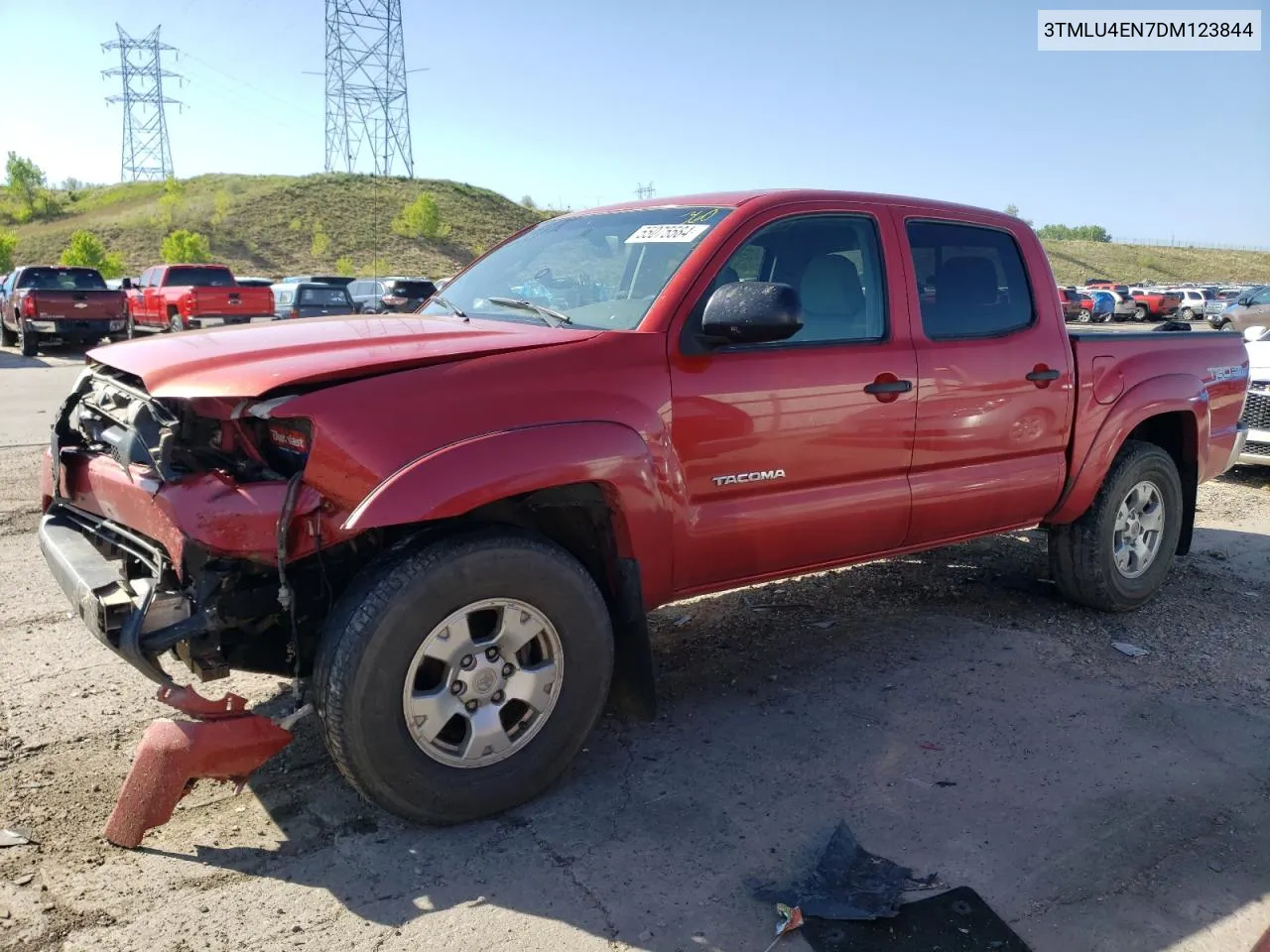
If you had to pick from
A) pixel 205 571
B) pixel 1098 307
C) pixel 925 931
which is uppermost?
pixel 1098 307

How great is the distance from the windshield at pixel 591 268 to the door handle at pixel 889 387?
891 mm

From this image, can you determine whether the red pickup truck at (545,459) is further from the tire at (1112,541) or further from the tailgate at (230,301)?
the tailgate at (230,301)

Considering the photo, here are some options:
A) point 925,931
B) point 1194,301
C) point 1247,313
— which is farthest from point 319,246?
point 925,931

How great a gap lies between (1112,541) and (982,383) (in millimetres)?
1426

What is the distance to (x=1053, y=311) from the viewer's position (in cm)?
475

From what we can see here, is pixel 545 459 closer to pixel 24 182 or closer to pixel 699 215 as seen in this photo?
pixel 699 215

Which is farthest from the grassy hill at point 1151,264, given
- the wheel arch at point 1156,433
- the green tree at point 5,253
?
the wheel arch at point 1156,433

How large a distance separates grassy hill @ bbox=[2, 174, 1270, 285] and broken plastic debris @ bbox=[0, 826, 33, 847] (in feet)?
168

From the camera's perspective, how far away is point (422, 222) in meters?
62.9

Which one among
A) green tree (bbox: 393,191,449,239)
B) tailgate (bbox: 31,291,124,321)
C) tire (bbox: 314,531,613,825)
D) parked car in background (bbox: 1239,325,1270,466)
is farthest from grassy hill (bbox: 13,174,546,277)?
tire (bbox: 314,531,613,825)

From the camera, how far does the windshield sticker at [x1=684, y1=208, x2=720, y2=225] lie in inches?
150

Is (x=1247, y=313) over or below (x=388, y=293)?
below

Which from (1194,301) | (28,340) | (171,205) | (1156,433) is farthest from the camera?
(171,205)

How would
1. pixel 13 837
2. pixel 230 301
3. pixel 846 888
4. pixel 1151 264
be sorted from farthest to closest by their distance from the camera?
1. pixel 1151 264
2. pixel 230 301
3. pixel 13 837
4. pixel 846 888
